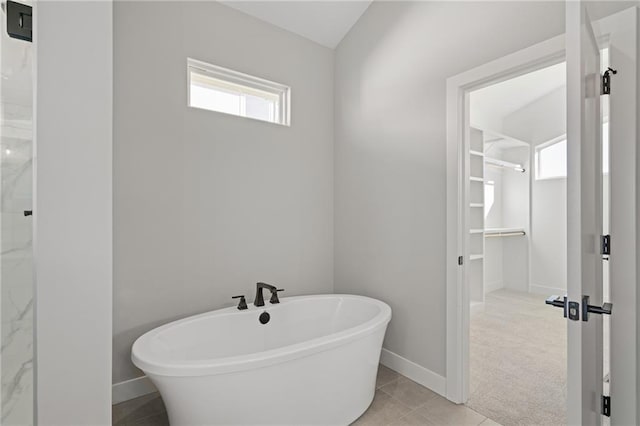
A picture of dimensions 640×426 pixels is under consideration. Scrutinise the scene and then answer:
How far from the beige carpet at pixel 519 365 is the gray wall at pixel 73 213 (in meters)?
2.14

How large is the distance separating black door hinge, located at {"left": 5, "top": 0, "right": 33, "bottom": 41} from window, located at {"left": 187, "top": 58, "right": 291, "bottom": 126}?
1468 millimetres

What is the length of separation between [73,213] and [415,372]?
232 centimetres

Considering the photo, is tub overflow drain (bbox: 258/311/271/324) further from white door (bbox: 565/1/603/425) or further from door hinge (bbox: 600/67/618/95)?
door hinge (bbox: 600/67/618/95)

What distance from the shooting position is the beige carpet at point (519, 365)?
6.61 feet

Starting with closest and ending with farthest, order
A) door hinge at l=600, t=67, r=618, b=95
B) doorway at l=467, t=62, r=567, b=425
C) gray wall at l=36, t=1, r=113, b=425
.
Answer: gray wall at l=36, t=1, r=113, b=425 < door hinge at l=600, t=67, r=618, b=95 < doorway at l=467, t=62, r=567, b=425

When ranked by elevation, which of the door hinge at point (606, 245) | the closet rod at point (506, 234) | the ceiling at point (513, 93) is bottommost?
the closet rod at point (506, 234)

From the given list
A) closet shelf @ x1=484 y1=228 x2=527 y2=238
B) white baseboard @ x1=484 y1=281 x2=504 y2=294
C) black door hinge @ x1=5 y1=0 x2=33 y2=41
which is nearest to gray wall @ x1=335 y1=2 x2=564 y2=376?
black door hinge @ x1=5 y1=0 x2=33 y2=41

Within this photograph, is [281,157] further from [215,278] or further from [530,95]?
[530,95]

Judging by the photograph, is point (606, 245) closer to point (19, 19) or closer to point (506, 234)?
point (19, 19)

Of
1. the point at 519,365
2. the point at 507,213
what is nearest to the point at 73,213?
the point at 519,365

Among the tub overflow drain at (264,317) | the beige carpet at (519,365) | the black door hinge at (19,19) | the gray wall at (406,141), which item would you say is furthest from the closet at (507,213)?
the black door hinge at (19,19)

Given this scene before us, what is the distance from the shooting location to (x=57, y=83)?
93cm

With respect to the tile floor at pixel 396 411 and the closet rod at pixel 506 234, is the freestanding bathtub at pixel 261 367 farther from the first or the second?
the closet rod at pixel 506 234

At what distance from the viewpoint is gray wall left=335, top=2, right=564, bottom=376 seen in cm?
205
